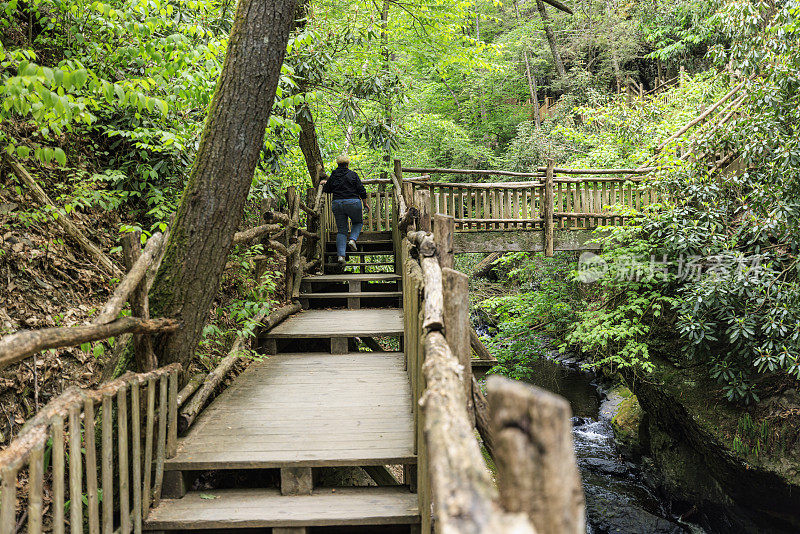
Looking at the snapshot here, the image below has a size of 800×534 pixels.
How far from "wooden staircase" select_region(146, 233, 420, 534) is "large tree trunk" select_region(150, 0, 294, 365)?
0.84 meters

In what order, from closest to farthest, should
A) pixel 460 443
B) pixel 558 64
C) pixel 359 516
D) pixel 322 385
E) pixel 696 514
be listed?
pixel 460 443 < pixel 359 516 < pixel 322 385 < pixel 696 514 < pixel 558 64

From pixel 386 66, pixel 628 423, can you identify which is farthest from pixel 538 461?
A: pixel 386 66

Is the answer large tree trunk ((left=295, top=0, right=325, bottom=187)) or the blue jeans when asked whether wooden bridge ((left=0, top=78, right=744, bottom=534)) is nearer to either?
the blue jeans

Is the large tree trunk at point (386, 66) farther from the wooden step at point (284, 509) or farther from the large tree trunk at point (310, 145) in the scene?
the wooden step at point (284, 509)

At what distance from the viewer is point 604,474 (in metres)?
8.80

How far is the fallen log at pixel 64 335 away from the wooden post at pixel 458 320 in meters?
1.74

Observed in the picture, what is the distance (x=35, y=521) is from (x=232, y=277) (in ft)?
12.9

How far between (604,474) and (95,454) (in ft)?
27.1

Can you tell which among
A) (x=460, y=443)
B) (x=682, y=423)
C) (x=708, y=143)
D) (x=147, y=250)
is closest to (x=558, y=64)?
(x=708, y=143)

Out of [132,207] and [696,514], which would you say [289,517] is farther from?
[696,514]

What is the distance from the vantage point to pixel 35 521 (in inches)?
79.9

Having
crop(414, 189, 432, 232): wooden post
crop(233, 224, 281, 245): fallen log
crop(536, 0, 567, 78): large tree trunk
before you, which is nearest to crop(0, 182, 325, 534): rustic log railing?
crop(233, 224, 281, 245): fallen log

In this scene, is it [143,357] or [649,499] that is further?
[649,499]

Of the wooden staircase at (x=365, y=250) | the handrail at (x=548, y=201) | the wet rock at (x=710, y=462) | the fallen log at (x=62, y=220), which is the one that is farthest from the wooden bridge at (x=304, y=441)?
the wet rock at (x=710, y=462)
